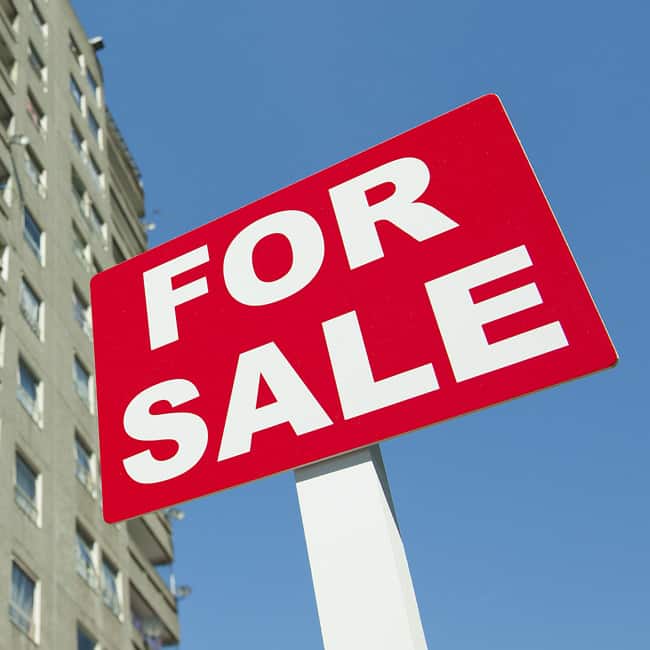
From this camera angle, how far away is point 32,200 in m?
26.7

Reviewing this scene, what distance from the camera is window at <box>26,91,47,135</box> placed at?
29250 mm

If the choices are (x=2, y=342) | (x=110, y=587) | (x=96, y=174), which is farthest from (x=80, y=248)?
(x=110, y=587)

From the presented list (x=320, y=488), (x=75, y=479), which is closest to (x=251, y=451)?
(x=320, y=488)

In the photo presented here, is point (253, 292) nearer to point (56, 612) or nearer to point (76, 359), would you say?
point (56, 612)

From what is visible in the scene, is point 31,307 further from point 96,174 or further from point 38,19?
point 38,19

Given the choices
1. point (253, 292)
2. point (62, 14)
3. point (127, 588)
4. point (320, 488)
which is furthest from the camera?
point (62, 14)

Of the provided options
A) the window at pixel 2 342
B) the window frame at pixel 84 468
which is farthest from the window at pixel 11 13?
the window frame at pixel 84 468

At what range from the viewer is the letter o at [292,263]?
3355mm

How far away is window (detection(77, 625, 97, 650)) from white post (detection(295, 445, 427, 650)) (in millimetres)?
20275

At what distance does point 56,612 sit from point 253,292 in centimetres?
1850

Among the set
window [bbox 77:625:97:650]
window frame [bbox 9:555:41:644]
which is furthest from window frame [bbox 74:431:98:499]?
window frame [bbox 9:555:41:644]

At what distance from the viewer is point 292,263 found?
11.1 ft

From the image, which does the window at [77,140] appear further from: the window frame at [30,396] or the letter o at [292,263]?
the letter o at [292,263]

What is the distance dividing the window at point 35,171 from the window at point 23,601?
42.1ft
